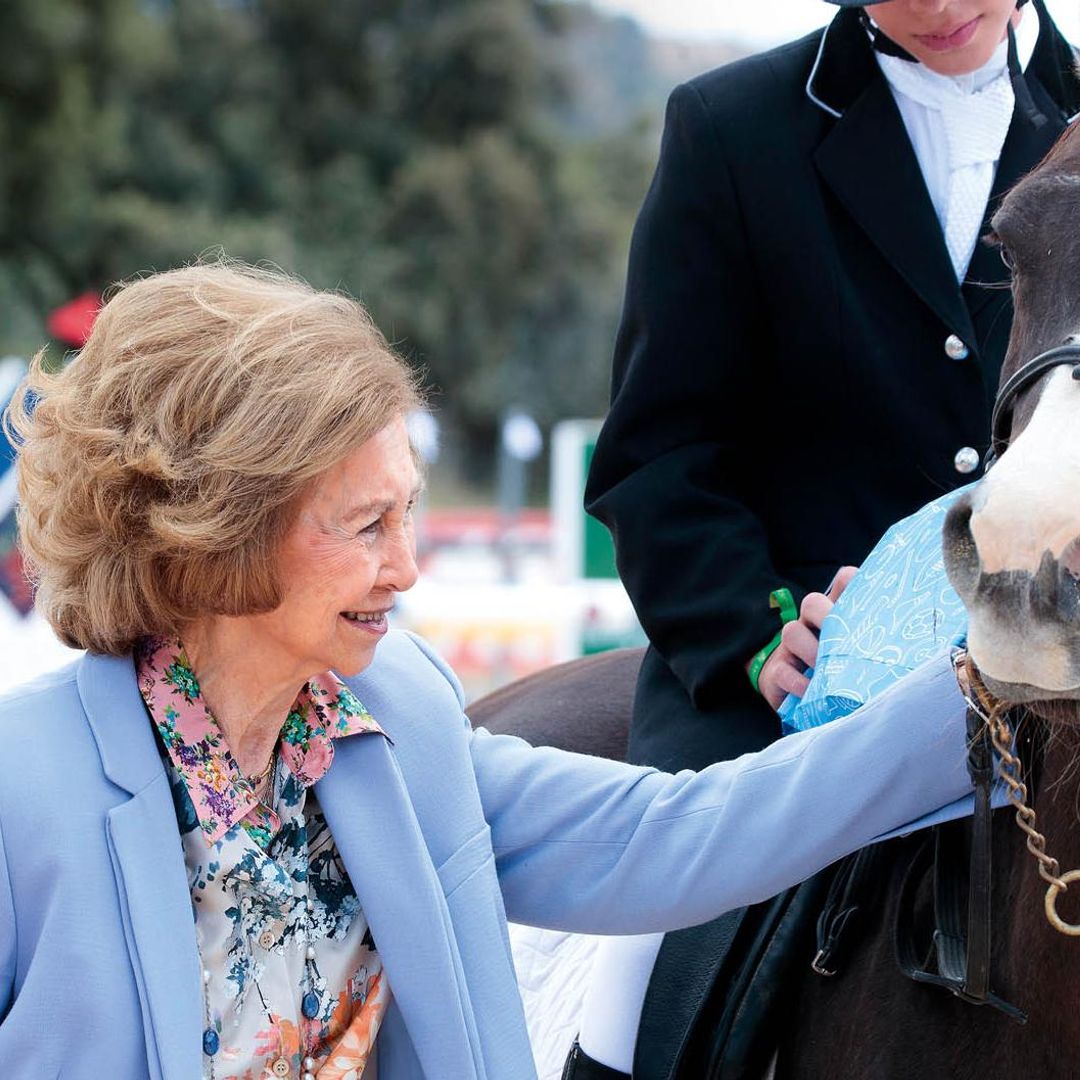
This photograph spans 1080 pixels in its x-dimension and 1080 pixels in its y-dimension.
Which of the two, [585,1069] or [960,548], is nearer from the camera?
[960,548]

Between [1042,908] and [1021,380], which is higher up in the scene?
[1021,380]

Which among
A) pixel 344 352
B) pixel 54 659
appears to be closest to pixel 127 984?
pixel 344 352

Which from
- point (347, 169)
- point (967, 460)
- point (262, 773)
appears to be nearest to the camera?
point (262, 773)

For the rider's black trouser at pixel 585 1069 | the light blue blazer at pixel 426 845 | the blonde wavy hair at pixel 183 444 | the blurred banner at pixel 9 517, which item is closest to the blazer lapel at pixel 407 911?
the light blue blazer at pixel 426 845

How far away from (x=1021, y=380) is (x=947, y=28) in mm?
831

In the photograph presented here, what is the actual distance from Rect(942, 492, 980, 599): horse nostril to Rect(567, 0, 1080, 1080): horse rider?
739 millimetres

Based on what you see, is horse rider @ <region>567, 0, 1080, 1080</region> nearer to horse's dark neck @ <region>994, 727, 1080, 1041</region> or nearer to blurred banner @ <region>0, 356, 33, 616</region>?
horse's dark neck @ <region>994, 727, 1080, 1041</region>

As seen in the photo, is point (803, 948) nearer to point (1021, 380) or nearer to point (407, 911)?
point (407, 911)

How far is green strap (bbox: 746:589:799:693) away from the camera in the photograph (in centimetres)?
232

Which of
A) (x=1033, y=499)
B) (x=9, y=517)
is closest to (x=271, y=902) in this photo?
(x=1033, y=499)

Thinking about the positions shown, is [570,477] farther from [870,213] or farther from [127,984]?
[127,984]

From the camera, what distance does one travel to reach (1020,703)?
1.52 metres

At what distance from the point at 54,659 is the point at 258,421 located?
510 cm

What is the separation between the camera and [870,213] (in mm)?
2344
